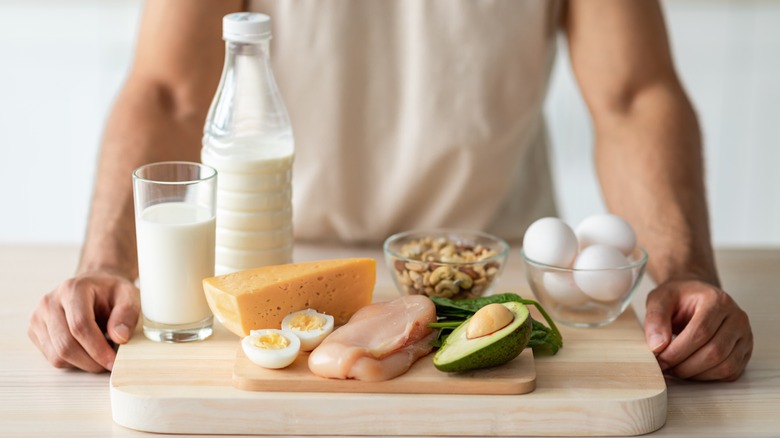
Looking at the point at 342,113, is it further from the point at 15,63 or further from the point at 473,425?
the point at 15,63

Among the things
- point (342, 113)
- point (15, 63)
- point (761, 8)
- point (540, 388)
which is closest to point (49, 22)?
point (15, 63)

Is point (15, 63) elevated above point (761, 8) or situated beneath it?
situated beneath

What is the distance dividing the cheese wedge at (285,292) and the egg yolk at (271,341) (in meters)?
0.06

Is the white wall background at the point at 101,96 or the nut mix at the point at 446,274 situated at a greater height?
the nut mix at the point at 446,274

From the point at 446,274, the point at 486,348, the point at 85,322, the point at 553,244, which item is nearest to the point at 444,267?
the point at 446,274

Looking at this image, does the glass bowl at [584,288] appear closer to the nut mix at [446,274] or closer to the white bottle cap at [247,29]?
the nut mix at [446,274]

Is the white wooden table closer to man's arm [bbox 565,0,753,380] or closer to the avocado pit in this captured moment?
man's arm [bbox 565,0,753,380]

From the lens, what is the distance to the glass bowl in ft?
4.51

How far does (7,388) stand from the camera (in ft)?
4.24

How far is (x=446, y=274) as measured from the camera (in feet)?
4.69

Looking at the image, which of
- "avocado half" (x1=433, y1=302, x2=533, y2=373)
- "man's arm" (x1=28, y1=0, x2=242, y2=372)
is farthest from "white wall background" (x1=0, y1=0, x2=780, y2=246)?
"avocado half" (x1=433, y1=302, x2=533, y2=373)

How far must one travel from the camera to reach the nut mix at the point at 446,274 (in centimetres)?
143

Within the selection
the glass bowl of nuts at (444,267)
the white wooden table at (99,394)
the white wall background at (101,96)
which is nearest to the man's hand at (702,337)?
the white wooden table at (99,394)

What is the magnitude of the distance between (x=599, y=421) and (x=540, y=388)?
0.08 metres
